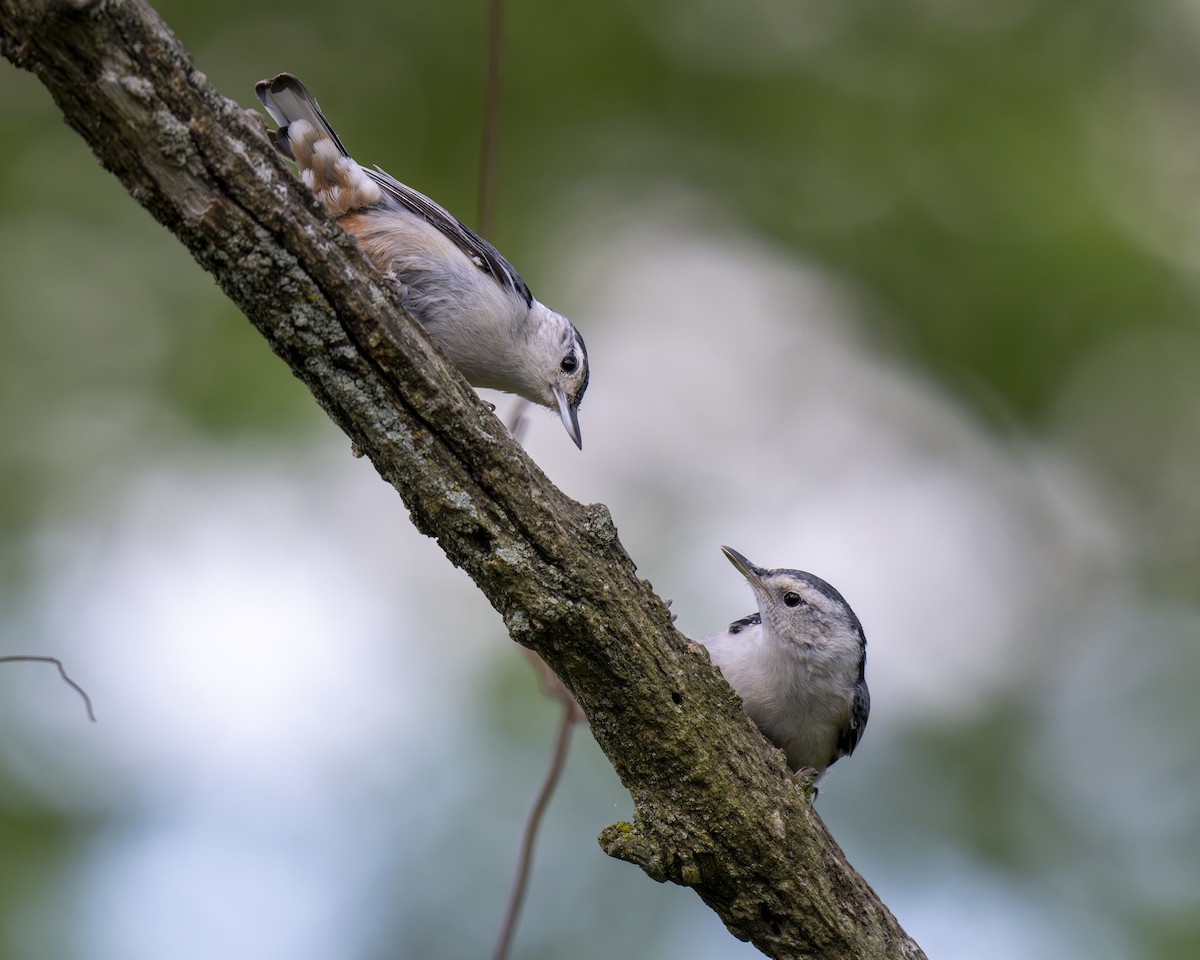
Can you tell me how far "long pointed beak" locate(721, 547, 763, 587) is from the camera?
3.65 m

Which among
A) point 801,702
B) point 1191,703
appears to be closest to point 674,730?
point 801,702

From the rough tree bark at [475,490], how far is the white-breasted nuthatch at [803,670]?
0.85m

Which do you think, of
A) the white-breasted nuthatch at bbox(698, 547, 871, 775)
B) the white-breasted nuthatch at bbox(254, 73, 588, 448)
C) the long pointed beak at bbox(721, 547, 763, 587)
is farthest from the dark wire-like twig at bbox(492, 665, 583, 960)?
the white-breasted nuthatch at bbox(254, 73, 588, 448)

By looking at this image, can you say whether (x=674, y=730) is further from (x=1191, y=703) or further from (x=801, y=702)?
(x=1191, y=703)

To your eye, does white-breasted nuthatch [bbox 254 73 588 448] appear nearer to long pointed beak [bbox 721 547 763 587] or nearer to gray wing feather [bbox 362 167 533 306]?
gray wing feather [bbox 362 167 533 306]

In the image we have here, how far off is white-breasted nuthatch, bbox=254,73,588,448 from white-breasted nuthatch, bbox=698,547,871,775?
1.07m

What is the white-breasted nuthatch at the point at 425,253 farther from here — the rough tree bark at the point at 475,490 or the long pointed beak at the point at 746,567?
the rough tree bark at the point at 475,490

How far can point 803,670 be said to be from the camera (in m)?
3.30

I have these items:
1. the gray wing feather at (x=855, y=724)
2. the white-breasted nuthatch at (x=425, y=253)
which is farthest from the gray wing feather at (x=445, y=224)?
the gray wing feather at (x=855, y=724)

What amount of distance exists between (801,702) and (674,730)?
1.07m

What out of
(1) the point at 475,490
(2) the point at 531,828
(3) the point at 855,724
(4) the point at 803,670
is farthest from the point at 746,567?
(1) the point at 475,490

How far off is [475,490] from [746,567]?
173cm

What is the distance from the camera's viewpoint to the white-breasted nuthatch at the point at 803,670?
3.25m

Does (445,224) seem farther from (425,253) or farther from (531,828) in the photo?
(531,828)
